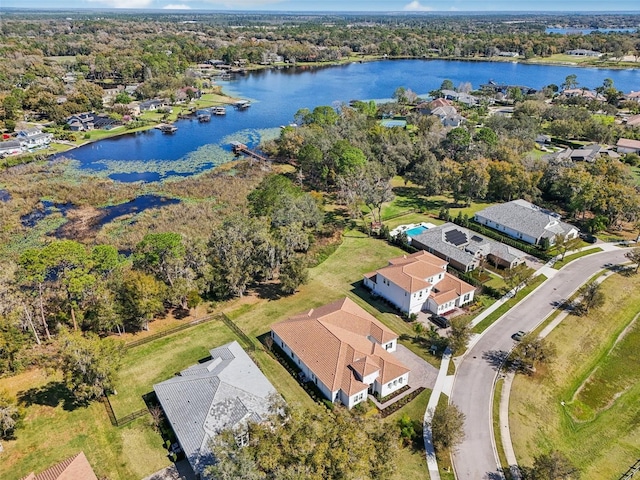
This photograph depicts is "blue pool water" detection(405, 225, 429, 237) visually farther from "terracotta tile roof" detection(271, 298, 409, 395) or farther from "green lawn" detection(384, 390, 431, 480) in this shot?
"green lawn" detection(384, 390, 431, 480)

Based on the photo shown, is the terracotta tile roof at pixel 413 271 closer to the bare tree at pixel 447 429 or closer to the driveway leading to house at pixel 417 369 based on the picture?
the driveway leading to house at pixel 417 369

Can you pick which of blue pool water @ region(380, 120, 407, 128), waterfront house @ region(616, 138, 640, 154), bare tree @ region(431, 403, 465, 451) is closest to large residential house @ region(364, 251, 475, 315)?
bare tree @ region(431, 403, 465, 451)

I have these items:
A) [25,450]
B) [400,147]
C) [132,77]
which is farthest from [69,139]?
[25,450]

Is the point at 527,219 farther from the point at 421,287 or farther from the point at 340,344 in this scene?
the point at 340,344

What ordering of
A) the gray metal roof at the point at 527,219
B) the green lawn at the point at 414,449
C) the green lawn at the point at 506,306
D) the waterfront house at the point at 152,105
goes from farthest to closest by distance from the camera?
the waterfront house at the point at 152,105, the gray metal roof at the point at 527,219, the green lawn at the point at 506,306, the green lawn at the point at 414,449

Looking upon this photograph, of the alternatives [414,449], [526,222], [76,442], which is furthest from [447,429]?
[526,222]

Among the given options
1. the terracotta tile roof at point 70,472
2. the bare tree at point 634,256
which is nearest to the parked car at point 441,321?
the bare tree at point 634,256
